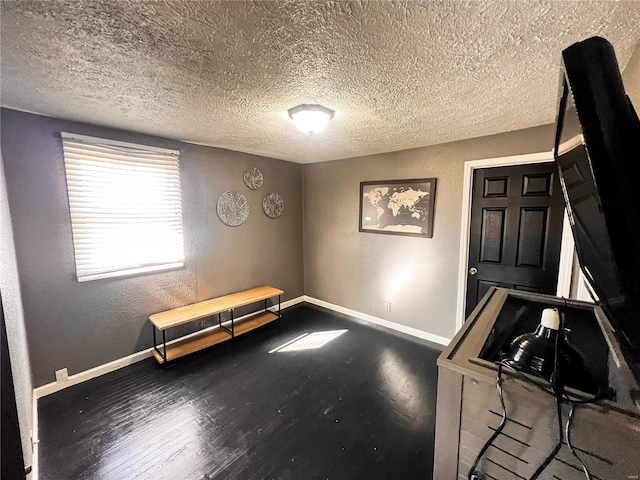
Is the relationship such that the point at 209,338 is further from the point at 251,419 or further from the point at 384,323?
the point at 384,323

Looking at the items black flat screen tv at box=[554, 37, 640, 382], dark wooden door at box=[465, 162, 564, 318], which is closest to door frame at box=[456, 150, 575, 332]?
dark wooden door at box=[465, 162, 564, 318]

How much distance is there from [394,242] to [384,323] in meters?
1.12

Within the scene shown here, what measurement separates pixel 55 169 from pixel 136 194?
57 centimetres

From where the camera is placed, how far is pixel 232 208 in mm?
3295

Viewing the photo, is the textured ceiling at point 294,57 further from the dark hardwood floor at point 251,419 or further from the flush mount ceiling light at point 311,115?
the dark hardwood floor at point 251,419

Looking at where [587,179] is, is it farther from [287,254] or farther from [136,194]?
[287,254]

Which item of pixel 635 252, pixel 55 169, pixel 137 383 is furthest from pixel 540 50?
pixel 137 383

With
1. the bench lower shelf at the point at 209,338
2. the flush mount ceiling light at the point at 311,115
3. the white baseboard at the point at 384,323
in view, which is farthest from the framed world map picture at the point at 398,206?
the bench lower shelf at the point at 209,338

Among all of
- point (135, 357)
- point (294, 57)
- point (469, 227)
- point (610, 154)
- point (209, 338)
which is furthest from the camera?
point (209, 338)

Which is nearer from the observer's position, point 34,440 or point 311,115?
point 34,440

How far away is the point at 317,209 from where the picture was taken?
4074 millimetres

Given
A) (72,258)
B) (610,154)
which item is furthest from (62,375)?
(610,154)

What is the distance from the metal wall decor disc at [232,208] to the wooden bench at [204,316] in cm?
97

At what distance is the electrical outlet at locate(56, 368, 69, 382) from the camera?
7.16 feet
